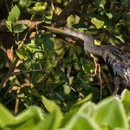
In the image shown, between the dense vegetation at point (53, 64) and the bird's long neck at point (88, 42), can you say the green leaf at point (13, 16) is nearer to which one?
the dense vegetation at point (53, 64)

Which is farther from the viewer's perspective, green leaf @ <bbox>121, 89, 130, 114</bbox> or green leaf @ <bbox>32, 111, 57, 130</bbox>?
green leaf @ <bbox>121, 89, 130, 114</bbox>

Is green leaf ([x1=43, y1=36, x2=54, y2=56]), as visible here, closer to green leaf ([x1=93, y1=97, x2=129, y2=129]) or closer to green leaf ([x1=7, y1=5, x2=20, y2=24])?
green leaf ([x1=7, y1=5, x2=20, y2=24])

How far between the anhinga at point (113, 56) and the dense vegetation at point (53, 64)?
0.05 metres

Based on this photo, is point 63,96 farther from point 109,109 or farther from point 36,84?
point 109,109

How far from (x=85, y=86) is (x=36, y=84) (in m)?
0.29

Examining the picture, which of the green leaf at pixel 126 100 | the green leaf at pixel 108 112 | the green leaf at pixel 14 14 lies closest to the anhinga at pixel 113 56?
the green leaf at pixel 14 14

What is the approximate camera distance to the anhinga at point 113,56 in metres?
1.10

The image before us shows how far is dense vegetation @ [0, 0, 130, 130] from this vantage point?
0.49 metres

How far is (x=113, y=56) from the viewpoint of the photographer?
111 centimetres

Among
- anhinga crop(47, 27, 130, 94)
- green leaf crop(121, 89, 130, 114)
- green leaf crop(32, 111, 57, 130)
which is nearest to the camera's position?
green leaf crop(32, 111, 57, 130)

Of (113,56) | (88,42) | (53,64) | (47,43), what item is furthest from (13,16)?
(53,64)

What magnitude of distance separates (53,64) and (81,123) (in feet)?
4.36

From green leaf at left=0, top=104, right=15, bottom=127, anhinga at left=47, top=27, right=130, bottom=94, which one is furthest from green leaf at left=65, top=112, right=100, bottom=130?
anhinga at left=47, top=27, right=130, bottom=94

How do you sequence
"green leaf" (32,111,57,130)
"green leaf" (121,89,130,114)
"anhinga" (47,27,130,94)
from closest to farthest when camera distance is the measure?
"green leaf" (32,111,57,130) → "green leaf" (121,89,130,114) → "anhinga" (47,27,130,94)
